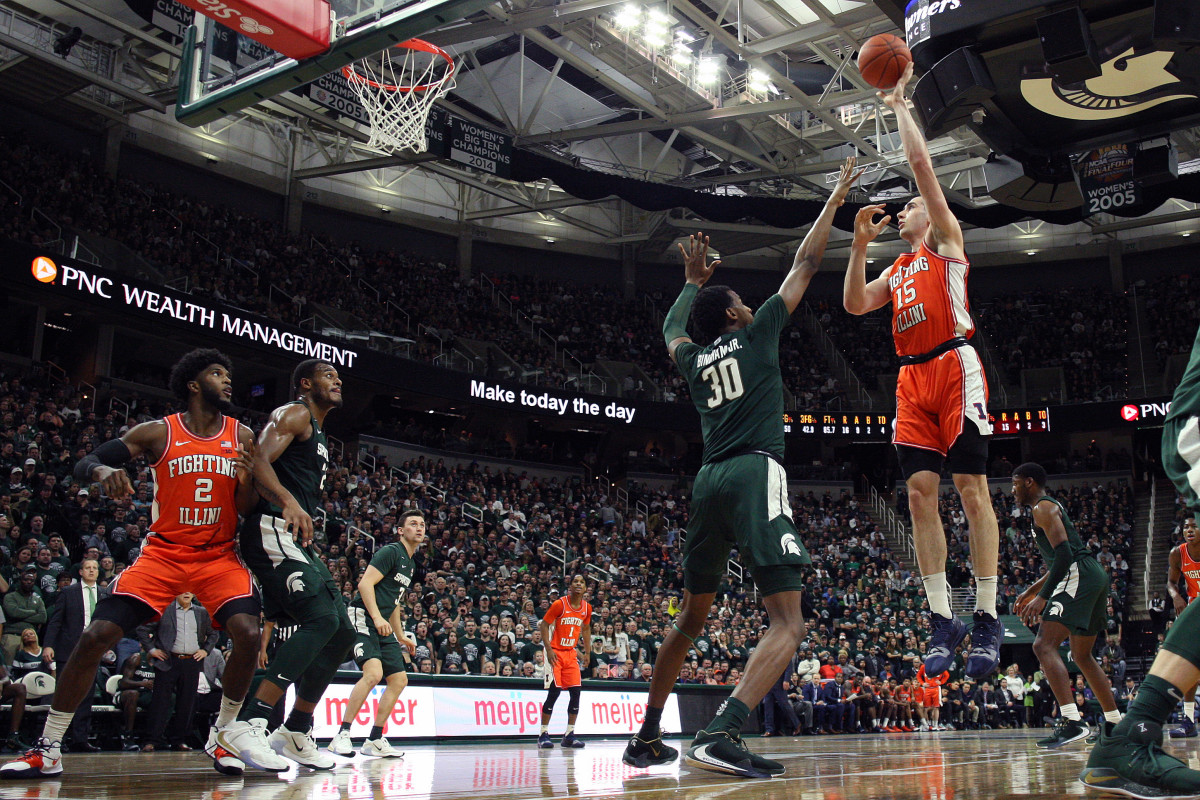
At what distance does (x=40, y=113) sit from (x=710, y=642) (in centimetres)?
1999

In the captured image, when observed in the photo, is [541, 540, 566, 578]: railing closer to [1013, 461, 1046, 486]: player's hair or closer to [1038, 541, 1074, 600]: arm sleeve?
[1038, 541, 1074, 600]: arm sleeve

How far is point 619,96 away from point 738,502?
23.1 metres

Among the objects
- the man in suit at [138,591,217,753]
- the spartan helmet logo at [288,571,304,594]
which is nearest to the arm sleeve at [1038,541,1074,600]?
the spartan helmet logo at [288,571,304,594]

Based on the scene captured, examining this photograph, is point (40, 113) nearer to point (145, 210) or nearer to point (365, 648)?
point (145, 210)

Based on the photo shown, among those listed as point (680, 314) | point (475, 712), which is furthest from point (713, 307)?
point (475, 712)

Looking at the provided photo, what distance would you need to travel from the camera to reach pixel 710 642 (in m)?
18.9

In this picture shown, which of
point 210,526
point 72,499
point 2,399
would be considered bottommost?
point 210,526

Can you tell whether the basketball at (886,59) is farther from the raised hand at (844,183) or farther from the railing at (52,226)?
the railing at (52,226)

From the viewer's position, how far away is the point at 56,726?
4551 mm

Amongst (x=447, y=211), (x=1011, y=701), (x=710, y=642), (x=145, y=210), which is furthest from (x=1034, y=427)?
(x=145, y=210)

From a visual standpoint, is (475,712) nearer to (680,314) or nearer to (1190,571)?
(1190,571)

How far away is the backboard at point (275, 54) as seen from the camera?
344 inches

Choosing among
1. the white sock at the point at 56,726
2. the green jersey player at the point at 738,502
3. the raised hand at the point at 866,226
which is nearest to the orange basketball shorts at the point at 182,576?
the white sock at the point at 56,726

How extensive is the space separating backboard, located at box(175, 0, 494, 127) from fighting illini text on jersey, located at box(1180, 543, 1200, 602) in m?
7.67
